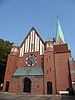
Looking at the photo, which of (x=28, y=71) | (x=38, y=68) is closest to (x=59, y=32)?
(x=38, y=68)

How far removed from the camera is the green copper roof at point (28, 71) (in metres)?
34.3

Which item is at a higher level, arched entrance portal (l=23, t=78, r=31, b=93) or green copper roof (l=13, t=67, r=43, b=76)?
green copper roof (l=13, t=67, r=43, b=76)

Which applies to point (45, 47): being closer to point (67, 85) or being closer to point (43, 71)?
point (43, 71)

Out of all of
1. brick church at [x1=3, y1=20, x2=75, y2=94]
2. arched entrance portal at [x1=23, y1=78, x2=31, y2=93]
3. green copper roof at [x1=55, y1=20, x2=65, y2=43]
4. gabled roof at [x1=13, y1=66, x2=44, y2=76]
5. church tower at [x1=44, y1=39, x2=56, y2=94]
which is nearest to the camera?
church tower at [x1=44, y1=39, x2=56, y2=94]

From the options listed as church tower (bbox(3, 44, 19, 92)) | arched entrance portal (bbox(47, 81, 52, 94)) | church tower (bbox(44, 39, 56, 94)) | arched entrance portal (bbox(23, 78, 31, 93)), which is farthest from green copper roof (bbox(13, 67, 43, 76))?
arched entrance portal (bbox(47, 81, 52, 94))

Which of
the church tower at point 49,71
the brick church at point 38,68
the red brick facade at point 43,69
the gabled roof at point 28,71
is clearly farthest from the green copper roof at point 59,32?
the gabled roof at point 28,71

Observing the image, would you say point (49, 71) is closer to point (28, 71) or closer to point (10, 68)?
point (28, 71)

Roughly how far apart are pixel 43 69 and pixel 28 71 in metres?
3.71

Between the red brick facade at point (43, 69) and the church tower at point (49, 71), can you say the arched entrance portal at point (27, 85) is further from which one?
the church tower at point (49, 71)

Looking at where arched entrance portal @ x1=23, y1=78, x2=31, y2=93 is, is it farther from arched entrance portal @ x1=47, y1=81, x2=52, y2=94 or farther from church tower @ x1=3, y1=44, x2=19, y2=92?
arched entrance portal @ x1=47, y1=81, x2=52, y2=94

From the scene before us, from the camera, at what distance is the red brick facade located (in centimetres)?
3200

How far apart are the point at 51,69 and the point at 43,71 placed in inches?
83.1

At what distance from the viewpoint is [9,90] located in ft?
110

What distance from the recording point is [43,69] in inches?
1363
